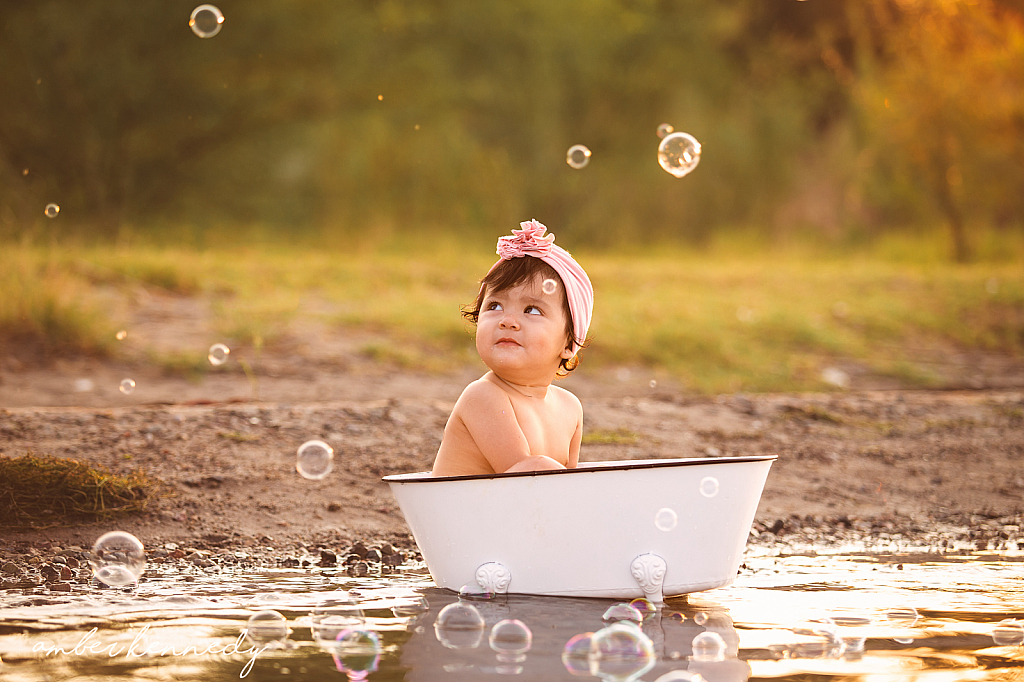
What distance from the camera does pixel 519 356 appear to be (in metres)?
3.29

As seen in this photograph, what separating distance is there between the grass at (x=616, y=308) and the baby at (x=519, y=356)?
8.94 feet

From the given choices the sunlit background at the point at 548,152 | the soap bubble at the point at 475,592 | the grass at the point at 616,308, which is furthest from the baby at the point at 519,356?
the sunlit background at the point at 548,152

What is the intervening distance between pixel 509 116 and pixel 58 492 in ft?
35.8

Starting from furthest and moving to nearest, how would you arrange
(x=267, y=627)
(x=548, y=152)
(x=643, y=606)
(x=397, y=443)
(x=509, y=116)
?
(x=509, y=116) → (x=548, y=152) → (x=397, y=443) → (x=643, y=606) → (x=267, y=627)

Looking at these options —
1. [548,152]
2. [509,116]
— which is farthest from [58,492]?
[509,116]

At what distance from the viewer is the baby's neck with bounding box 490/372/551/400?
3379mm

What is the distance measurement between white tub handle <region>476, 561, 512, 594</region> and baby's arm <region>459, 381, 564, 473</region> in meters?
0.26

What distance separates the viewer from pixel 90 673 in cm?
241

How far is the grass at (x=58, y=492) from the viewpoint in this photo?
3.93 m

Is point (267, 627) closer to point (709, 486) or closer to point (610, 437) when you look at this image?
point (709, 486)

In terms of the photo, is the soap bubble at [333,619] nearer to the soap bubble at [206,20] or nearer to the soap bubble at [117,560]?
the soap bubble at [117,560]

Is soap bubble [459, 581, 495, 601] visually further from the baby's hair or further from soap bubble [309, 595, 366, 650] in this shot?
the baby's hair

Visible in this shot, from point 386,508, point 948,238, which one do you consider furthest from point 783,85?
point 386,508

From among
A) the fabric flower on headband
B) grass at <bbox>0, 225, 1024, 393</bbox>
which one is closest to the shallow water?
the fabric flower on headband
